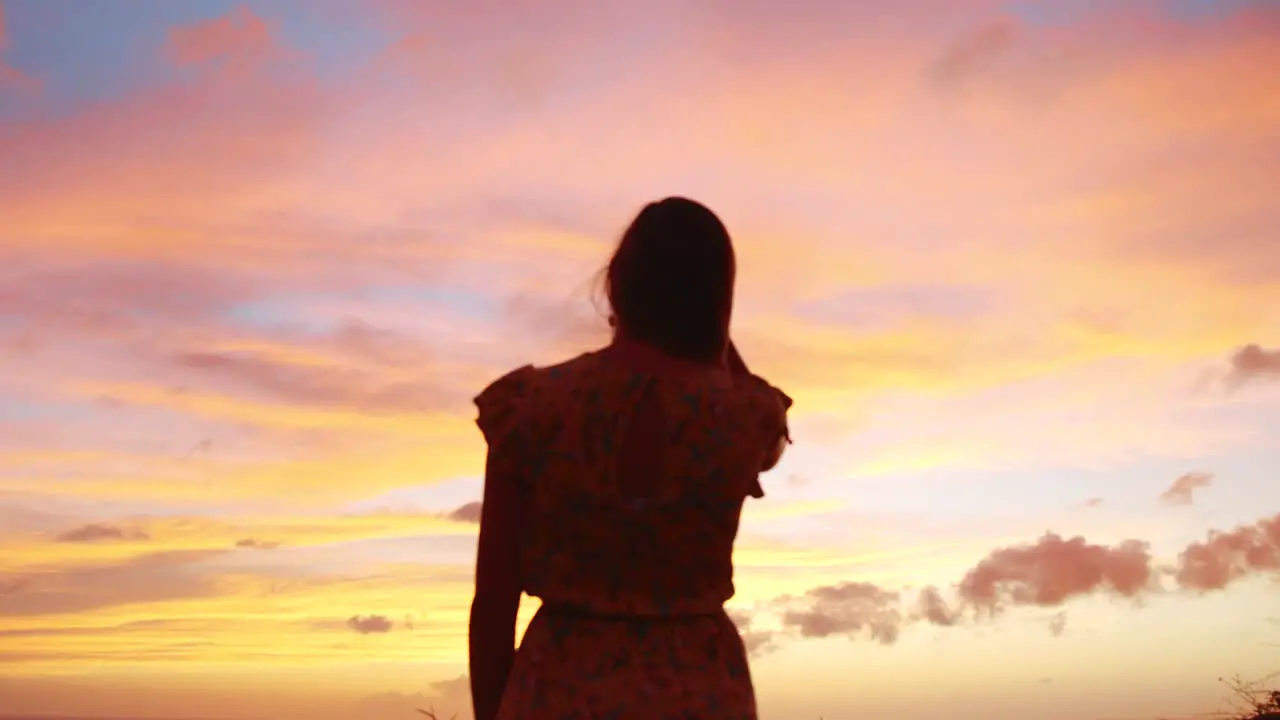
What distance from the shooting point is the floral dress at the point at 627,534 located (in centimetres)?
439

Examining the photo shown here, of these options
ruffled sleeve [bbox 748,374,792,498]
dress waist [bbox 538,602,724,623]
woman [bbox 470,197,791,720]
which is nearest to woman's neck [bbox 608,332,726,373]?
woman [bbox 470,197,791,720]

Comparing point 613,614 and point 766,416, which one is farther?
point 766,416

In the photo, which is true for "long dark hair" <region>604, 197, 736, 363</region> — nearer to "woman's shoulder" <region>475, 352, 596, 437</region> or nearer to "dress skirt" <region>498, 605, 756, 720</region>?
"woman's shoulder" <region>475, 352, 596, 437</region>

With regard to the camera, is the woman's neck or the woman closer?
the woman

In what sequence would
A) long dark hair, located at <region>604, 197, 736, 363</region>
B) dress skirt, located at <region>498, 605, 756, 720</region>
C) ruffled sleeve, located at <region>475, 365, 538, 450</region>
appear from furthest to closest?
ruffled sleeve, located at <region>475, 365, 538, 450</region>
long dark hair, located at <region>604, 197, 736, 363</region>
dress skirt, located at <region>498, 605, 756, 720</region>

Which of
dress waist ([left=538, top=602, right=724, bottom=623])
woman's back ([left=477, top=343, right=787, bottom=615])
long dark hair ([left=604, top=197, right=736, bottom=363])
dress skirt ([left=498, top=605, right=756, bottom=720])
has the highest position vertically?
long dark hair ([left=604, top=197, right=736, bottom=363])

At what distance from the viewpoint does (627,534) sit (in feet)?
14.5

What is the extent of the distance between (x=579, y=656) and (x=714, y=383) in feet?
3.37

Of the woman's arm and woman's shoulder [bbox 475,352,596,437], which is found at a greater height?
woman's shoulder [bbox 475,352,596,437]

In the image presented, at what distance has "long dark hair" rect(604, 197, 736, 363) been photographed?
14.8 ft

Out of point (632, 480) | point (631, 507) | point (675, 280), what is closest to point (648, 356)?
point (675, 280)

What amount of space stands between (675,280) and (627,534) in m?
0.85

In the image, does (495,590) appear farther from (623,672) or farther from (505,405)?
(505,405)

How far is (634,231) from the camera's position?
15.1ft
